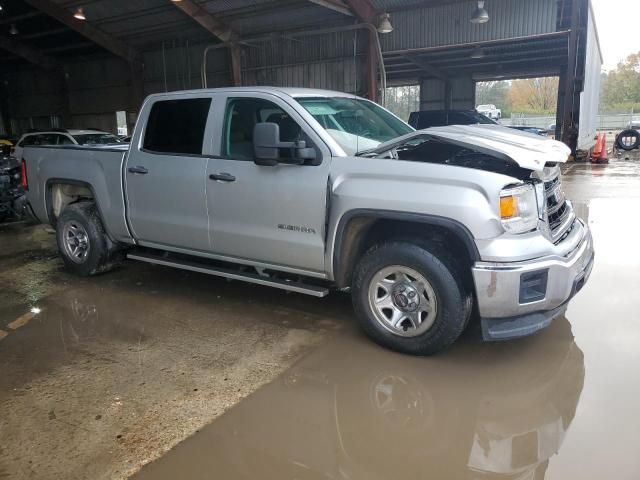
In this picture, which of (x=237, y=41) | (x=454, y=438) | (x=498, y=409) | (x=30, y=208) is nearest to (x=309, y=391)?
(x=454, y=438)

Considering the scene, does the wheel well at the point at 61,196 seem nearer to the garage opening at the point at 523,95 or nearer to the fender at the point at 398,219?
the fender at the point at 398,219

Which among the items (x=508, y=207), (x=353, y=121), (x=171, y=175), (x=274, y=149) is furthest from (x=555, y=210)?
(x=171, y=175)

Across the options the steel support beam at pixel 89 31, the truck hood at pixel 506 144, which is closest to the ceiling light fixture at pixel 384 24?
the steel support beam at pixel 89 31

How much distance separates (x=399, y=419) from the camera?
2.92m

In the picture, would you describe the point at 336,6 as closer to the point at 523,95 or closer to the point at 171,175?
the point at 171,175

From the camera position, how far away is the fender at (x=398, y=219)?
128 inches

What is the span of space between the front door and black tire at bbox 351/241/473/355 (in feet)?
1.29

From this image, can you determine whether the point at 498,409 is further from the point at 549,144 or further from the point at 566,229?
the point at 549,144

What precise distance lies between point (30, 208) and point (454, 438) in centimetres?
550

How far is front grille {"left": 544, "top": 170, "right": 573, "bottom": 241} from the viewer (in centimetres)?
360

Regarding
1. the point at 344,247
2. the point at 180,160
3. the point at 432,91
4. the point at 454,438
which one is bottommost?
the point at 454,438

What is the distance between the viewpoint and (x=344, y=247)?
3762mm

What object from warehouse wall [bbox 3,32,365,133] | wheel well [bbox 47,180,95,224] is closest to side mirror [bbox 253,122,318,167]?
wheel well [bbox 47,180,95,224]

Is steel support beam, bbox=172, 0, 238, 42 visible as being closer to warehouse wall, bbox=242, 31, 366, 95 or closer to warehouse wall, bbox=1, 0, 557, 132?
warehouse wall, bbox=1, 0, 557, 132
